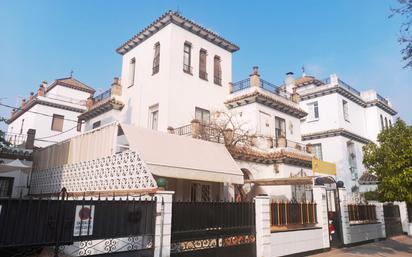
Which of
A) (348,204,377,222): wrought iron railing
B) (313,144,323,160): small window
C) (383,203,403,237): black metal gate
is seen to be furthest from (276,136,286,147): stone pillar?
(313,144,323,160): small window

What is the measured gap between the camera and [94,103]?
84.8ft

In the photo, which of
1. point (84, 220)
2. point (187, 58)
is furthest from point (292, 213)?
point (187, 58)

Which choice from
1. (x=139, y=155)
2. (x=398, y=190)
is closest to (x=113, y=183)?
(x=139, y=155)

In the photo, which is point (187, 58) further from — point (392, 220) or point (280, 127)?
point (392, 220)

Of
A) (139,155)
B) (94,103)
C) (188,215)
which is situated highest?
(94,103)

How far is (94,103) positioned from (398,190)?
22.0m

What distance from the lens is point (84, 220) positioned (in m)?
7.24

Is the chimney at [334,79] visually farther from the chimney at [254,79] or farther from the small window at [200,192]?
the small window at [200,192]

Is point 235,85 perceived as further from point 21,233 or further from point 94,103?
point 21,233

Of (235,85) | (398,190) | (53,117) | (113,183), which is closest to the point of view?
(113,183)

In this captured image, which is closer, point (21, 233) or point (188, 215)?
point (21, 233)

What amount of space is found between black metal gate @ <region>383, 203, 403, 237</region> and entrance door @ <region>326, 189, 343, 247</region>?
6.03 metres

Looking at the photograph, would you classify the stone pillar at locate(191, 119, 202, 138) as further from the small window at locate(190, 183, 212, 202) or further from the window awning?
the small window at locate(190, 183, 212, 202)

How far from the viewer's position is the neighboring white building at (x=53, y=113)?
106 feet
